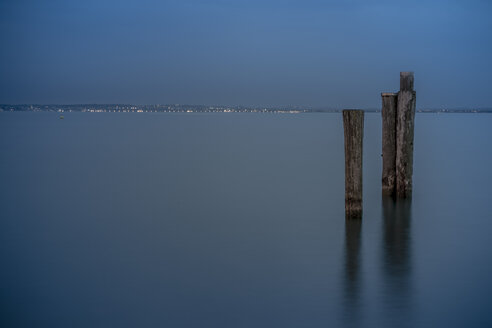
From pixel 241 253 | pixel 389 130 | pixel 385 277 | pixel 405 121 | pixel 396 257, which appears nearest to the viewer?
pixel 385 277

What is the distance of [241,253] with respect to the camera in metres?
7.26

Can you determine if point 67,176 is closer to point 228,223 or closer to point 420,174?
point 228,223

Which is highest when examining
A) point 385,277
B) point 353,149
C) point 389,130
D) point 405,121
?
point 405,121

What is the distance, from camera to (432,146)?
79.2 feet

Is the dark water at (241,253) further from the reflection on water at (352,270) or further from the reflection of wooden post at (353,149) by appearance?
the reflection of wooden post at (353,149)

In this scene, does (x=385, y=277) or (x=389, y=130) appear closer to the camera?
(x=385, y=277)

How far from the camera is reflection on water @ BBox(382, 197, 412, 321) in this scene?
5460 millimetres

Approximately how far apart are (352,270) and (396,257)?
755 millimetres

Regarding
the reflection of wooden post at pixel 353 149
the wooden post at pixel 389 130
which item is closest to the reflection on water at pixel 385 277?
the reflection of wooden post at pixel 353 149

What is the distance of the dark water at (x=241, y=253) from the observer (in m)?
5.32

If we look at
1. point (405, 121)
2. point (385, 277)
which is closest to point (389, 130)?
point (405, 121)

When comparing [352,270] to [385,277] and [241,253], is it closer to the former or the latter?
[385,277]

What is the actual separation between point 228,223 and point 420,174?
23.9 ft

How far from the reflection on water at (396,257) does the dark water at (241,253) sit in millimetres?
24
